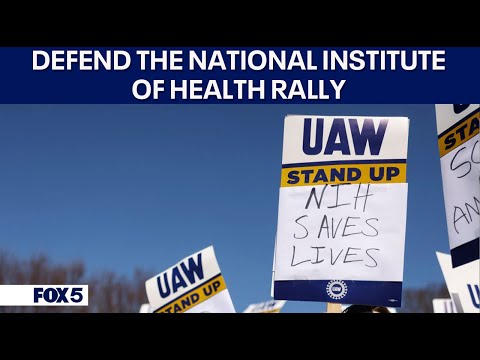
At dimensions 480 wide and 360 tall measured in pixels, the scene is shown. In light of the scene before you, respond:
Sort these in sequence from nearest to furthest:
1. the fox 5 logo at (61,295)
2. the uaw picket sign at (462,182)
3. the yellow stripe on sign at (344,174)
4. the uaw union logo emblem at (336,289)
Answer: the fox 5 logo at (61,295) < the uaw picket sign at (462,182) < the uaw union logo emblem at (336,289) < the yellow stripe on sign at (344,174)

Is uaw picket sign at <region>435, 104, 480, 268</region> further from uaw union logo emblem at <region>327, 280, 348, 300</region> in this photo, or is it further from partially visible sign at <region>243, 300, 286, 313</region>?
partially visible sign at <region>243, 300, 286, 313</region>

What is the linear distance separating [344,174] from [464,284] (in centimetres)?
107

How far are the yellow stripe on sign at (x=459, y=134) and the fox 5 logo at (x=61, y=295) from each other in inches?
96.3

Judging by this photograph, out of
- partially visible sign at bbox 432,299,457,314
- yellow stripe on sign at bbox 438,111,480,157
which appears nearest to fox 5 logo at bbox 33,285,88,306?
yellow stripe on sign at bbox 438,111,480,157

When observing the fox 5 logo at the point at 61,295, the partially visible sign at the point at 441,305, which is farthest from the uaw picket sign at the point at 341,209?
the partially visible sign at the point at 441,305

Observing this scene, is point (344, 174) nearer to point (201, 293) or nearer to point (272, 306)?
point (201, 293)

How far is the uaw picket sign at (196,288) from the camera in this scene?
765 centimetres

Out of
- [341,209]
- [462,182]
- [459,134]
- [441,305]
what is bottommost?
[441,305]

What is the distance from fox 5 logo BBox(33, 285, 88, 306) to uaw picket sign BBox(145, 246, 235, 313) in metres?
2.46

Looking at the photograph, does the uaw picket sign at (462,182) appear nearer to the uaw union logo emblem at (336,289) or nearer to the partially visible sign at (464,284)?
the partially visible sign at (464,284)

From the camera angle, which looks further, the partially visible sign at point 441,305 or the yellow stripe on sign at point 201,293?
the partially visible sign at point 441,305

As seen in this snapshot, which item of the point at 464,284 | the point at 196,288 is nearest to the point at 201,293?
the point at 196,288

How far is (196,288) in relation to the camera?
25.4 ft

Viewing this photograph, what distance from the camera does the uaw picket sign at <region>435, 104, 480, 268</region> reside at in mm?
5387
